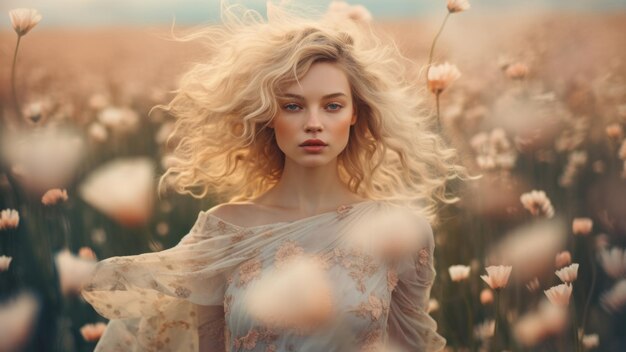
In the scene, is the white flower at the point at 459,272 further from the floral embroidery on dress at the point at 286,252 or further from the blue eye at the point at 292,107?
the blue eye at the point at 292,107

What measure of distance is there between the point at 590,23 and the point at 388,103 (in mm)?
1246

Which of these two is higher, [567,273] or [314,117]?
[314,117]

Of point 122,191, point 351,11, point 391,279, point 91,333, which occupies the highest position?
point 351,11

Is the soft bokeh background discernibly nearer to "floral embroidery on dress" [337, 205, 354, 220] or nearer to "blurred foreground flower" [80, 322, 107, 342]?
"blurred foreground flower" [80, 322, 107, 342]

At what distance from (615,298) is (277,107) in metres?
1.28

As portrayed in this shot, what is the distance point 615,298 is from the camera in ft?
10.0

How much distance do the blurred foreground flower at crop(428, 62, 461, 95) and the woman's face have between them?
1.37 ft

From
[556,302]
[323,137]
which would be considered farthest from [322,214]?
[556,302]

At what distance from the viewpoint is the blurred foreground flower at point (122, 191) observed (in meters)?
2.99

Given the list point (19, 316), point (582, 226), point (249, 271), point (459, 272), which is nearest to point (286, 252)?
point (249, 271)

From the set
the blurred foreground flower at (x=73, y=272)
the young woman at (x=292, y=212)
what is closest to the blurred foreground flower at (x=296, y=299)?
the young woman at (x=292, y=212)

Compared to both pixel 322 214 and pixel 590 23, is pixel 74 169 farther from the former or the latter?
pixel 590 23

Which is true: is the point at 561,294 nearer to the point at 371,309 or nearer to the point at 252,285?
the point at 371,309

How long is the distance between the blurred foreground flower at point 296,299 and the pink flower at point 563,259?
2.47 ft
